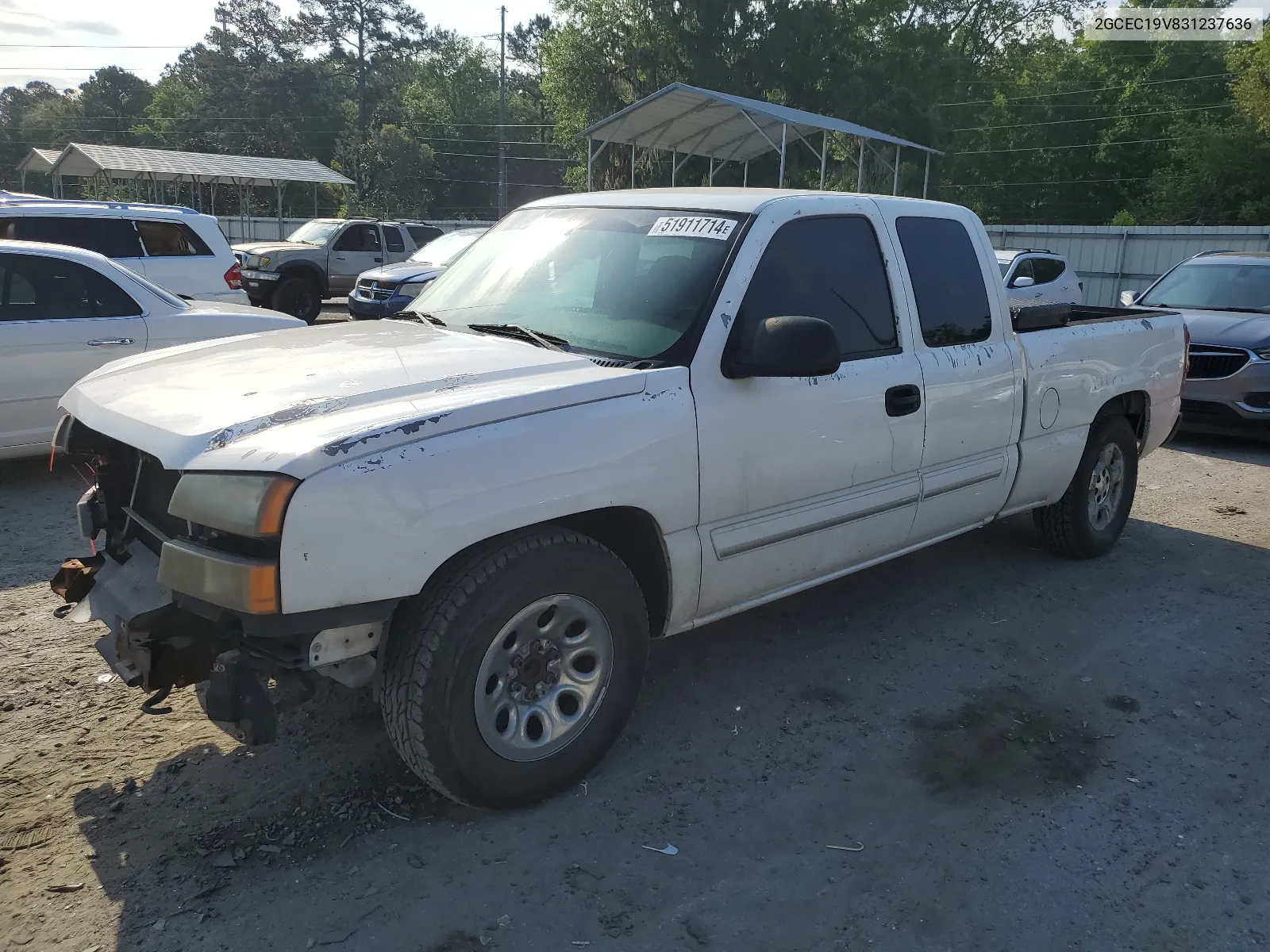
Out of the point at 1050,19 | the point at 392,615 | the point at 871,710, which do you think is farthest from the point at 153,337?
the point at 1050,19

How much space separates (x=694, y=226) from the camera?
150 inches

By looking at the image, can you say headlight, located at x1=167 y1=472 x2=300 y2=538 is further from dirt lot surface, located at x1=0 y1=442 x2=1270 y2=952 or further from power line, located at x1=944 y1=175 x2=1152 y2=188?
power line, located at x1=944 y1=175 x2=1152 y2=188

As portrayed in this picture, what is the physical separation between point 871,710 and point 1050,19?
59588 millimetres

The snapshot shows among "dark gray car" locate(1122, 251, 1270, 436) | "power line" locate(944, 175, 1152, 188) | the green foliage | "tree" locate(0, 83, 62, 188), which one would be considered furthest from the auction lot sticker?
"tree" locate(0, 83, 62, 188)

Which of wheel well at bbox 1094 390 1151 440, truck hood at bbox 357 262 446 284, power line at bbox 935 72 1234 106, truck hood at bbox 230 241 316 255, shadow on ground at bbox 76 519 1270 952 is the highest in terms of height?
power line at bbox 935 72 1234 106

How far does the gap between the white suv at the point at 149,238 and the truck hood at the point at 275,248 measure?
6.48 m

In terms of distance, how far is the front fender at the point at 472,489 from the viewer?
8.39 ft

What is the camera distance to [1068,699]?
4.08 metres

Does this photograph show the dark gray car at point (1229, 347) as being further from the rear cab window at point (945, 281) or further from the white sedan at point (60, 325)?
the white sedan at point (60, 325)

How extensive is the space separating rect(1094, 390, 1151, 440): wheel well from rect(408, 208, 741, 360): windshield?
3.05 m

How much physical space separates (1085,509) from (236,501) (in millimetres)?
4793

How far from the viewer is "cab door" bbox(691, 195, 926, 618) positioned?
3484mm

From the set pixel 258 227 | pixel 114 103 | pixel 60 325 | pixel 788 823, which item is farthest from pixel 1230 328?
pixel 114 103

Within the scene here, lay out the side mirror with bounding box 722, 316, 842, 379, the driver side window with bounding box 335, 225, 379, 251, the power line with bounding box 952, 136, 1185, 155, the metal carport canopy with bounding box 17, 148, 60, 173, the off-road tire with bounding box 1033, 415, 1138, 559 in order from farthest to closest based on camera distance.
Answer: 1. the power line with bounding box 952, 136, 1185, 155
2. the metal carport canopy with bounding box 17, 148, 60, 173
3. the driver side window with bounding box 335, 225, 379, 251
4. the off-road tire with bounding box 1033, 415, 1138, 559
5. the side mirror with bounding box 722, 316, 842, 379
